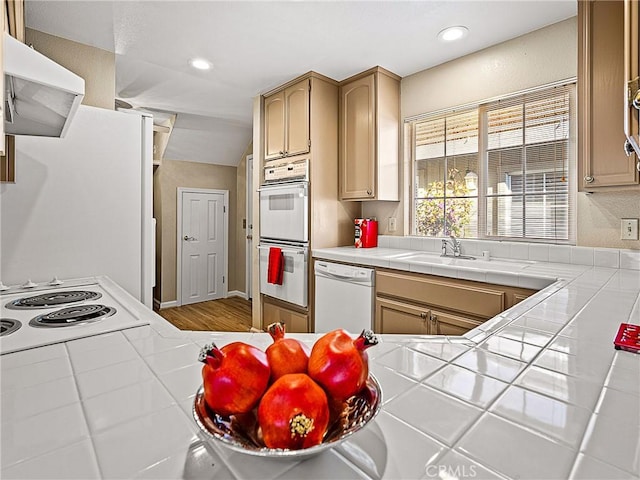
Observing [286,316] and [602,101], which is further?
[286,316]

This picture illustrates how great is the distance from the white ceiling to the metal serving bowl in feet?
7.40

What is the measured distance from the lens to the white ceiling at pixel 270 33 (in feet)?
6.99

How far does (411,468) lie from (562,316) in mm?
866

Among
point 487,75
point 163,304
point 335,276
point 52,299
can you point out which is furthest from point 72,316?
point 163,304

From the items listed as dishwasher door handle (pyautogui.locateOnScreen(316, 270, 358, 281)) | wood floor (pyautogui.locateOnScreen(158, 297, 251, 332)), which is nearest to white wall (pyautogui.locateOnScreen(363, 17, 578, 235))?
dishwasher door handle (pyautogui.locateOnScreen(316, 270, 358, 281))

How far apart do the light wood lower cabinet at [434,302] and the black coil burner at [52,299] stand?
167 cm

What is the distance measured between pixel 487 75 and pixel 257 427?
2.92 m

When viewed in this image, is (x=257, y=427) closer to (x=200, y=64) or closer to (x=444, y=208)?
(x=444, y=208)

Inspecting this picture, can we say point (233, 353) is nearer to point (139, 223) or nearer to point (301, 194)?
point (139, 223)

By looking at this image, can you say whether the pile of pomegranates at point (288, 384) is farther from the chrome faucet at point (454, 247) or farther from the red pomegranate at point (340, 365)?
the chrome faucet at point (454, 247)

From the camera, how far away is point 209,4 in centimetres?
211

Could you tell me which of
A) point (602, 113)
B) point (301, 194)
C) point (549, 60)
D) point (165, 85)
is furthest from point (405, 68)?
point (165, 85)

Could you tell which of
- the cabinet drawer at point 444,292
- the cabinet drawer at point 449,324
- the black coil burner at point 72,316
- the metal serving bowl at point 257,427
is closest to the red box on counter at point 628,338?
the metal serving bowl at point 257,427

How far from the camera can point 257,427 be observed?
1.45ft
